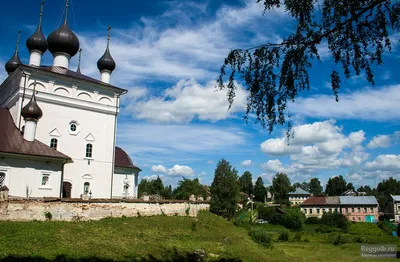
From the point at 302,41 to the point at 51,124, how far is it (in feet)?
59.8

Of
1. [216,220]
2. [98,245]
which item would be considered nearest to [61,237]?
[98,245]

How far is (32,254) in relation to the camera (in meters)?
9.67

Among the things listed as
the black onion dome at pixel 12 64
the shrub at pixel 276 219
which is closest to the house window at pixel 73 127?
the black onion dome at pixel 12 64

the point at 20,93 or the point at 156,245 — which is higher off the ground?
the point at 20,93

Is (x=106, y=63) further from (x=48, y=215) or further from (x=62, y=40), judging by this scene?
(x=48, y=215)

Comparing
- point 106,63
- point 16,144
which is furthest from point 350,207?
point 16,144

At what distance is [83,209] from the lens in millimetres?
15648

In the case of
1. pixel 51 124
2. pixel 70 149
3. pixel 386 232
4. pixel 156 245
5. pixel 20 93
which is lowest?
pixel 386 232

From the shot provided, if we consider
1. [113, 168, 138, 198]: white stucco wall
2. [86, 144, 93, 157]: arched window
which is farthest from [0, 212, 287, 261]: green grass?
[113, 168, 138, 198]: white stucco wall

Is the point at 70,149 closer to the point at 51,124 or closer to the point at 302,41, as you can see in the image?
the point at 51,124

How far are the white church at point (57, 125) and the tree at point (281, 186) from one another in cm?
6391

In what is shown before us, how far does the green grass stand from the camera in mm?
10508

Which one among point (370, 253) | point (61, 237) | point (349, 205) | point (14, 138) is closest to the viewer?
point (61, 237)

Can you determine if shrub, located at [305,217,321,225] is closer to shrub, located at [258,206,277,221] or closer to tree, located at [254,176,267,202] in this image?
shrub, located at [258,206,277,221]
